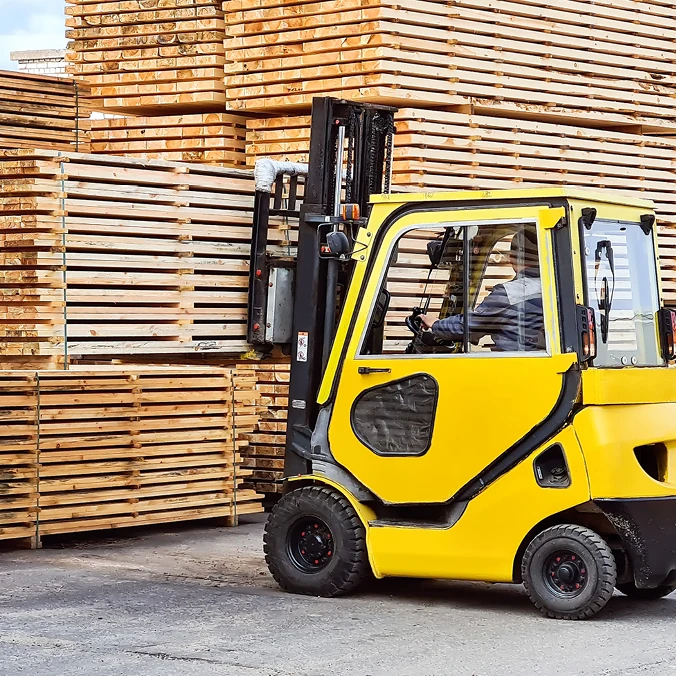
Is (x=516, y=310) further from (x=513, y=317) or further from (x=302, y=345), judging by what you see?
(x=302, y=345)

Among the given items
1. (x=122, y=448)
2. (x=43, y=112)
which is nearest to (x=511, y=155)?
(x=122, y=448)

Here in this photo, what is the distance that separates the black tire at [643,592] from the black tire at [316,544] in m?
1.23

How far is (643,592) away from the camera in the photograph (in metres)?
6.45

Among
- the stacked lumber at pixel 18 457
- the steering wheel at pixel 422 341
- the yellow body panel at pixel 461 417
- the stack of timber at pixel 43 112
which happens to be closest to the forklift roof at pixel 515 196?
the steering wheel at pixel 422 341

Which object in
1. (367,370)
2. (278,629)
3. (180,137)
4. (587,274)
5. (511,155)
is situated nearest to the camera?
(278,629)

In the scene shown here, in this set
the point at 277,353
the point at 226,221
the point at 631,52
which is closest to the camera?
the point at 226,221

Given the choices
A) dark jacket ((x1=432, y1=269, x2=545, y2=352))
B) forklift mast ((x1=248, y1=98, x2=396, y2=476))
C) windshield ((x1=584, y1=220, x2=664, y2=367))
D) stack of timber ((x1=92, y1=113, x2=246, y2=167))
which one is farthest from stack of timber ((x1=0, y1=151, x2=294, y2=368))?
windshield ((x1=584, y1=220, x2=664, y2=367))

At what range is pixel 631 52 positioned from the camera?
411 inches

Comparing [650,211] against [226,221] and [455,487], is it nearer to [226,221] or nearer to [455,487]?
[455,487]

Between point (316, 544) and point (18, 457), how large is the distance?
7.62ft

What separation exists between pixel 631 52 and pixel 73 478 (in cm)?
547

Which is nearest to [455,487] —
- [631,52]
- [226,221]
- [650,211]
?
[650,211]

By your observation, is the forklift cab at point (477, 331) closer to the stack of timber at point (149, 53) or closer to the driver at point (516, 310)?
the driver at point (516, 310)

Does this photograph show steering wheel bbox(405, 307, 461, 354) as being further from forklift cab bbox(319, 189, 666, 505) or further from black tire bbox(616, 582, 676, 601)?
black tire bbox(616, 582, 676, 601)
